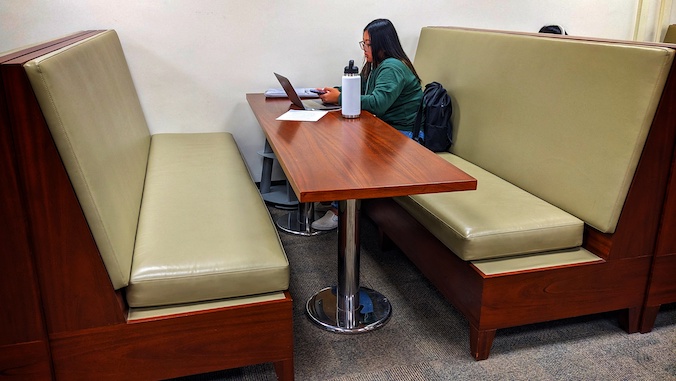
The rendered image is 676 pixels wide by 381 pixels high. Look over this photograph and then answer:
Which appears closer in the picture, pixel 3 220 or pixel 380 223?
pixel 3 220

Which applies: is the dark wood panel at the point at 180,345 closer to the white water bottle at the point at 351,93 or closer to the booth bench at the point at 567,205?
the booth bench at the point at 567,205

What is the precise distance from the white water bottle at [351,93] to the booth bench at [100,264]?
2.16 feet

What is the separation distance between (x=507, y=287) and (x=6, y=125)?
4.92ft

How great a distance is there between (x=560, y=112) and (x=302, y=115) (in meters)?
1.05

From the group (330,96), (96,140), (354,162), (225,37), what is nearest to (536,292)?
(354,162)

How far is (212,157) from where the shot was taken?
261cm

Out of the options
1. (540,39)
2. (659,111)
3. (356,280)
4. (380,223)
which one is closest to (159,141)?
(380,223)

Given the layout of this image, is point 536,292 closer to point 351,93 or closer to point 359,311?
point 359,311

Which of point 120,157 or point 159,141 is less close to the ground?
point 120,157

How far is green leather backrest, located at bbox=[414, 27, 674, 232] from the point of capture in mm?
1771

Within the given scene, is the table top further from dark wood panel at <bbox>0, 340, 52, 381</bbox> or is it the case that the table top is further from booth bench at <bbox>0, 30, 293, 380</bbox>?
dark wood panel at <bbox>0, 340, 52, 381</bbox>

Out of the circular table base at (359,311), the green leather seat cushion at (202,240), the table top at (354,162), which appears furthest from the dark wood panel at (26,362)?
the circular table base at (359,311)

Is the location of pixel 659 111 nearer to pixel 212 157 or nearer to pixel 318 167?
pixel 318 167

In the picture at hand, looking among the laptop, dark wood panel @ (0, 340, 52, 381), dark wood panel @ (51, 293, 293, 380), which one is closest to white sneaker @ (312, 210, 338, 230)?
the laptop
